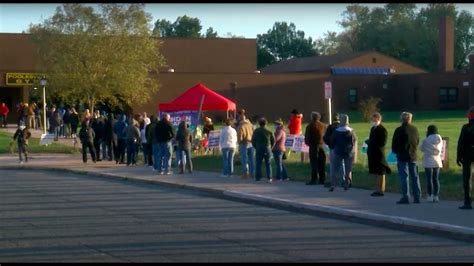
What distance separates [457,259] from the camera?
1113 cm

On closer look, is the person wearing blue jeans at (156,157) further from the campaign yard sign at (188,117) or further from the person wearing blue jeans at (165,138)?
the campaign yard sign at (188,117)

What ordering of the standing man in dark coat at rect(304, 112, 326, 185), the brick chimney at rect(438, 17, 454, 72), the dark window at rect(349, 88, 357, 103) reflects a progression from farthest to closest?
the brick chimney at rect(438, 17, 454, 72) → the dark window at rect(349, 88, 357, 103) → the standing man in dark coat at rect(304, 112, 326, 185)

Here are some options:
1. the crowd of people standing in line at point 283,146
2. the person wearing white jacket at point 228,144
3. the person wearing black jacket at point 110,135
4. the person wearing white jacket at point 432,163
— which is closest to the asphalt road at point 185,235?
the crowd of people standing in line at point 283,146

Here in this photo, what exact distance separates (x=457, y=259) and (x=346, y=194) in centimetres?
742

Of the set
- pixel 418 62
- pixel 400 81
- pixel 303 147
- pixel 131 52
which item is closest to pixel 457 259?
pixel 303 147

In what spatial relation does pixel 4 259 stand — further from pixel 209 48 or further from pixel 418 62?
pixel 418 62

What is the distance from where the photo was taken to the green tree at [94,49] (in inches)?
1817

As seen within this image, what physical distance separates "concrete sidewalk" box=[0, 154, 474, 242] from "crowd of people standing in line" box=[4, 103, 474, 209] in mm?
418

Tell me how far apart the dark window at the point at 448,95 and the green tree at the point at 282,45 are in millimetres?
53483

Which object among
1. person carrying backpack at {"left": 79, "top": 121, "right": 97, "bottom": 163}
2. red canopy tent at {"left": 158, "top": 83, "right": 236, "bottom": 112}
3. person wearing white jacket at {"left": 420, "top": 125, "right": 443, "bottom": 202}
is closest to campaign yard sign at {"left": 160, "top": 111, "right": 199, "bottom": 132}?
red canopy tent at {"left": 158, "top": 83, "right": 236, "bottom": 112}

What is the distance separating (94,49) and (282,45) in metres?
83.5

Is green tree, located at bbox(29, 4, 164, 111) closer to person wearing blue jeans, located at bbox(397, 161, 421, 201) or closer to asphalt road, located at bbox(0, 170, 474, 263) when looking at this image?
asphalt road, located at bbox(0, 170, 474, 263)

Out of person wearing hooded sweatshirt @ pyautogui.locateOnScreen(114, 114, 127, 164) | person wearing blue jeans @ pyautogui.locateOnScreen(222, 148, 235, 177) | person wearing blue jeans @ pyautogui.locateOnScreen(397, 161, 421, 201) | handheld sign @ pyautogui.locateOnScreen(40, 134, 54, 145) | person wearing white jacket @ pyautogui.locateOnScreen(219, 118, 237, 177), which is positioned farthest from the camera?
handheld sign @ pyautogui.locateOnScreen(40, 134, 54, 145)

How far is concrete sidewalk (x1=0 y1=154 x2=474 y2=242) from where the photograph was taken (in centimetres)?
1394
